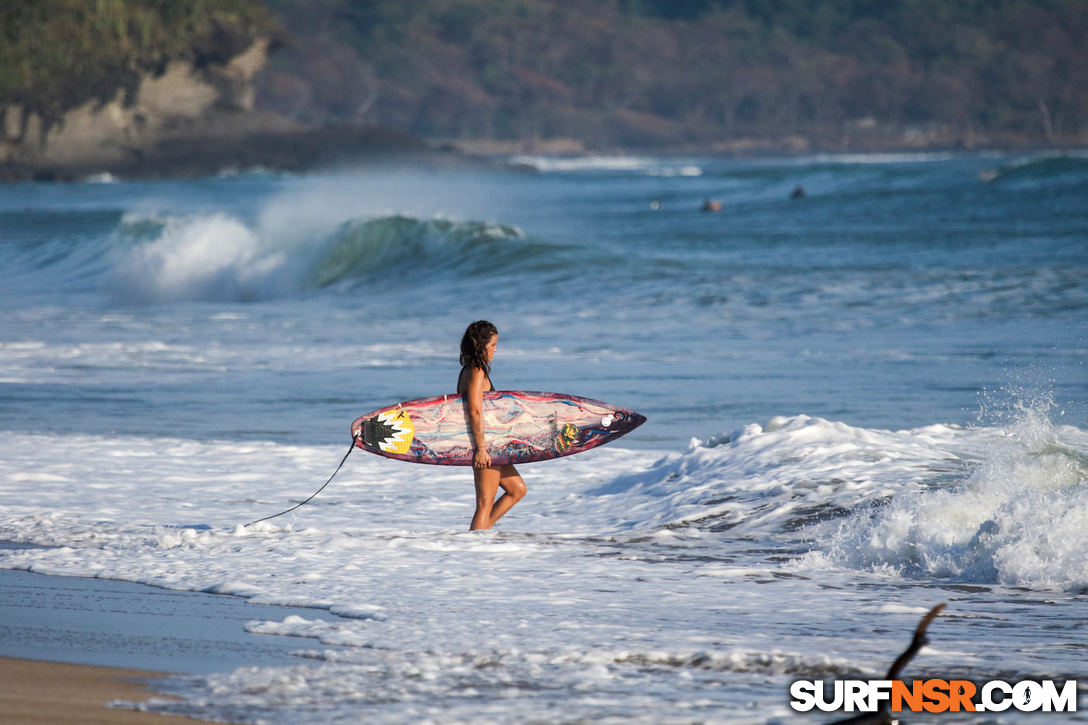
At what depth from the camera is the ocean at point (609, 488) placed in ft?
15.6

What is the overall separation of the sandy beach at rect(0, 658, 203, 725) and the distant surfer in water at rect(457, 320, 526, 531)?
8.88ft

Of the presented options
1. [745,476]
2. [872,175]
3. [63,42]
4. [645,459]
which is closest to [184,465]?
[645,459]

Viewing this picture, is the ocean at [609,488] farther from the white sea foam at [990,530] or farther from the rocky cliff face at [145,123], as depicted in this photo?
the rocky cliff face at [145,123]

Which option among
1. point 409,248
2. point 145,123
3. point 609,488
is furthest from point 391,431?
point 145,123

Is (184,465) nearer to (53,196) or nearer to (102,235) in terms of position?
(102,235)

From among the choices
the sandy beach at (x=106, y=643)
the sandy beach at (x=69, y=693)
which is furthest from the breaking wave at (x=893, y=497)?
the sandy beach at (x=69, y=693)

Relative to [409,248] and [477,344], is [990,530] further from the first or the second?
[409,248]

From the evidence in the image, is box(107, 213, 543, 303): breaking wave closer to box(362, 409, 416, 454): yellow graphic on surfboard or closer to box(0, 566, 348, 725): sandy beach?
box(362, 409, 416, 454): yellow graphic on surfboard

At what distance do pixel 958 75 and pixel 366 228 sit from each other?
17866cm

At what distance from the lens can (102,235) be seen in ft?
113

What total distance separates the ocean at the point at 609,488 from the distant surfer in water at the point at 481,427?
11.9 inches

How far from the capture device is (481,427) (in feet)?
23.1

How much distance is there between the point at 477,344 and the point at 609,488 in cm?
185

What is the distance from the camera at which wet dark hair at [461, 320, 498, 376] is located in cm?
691
